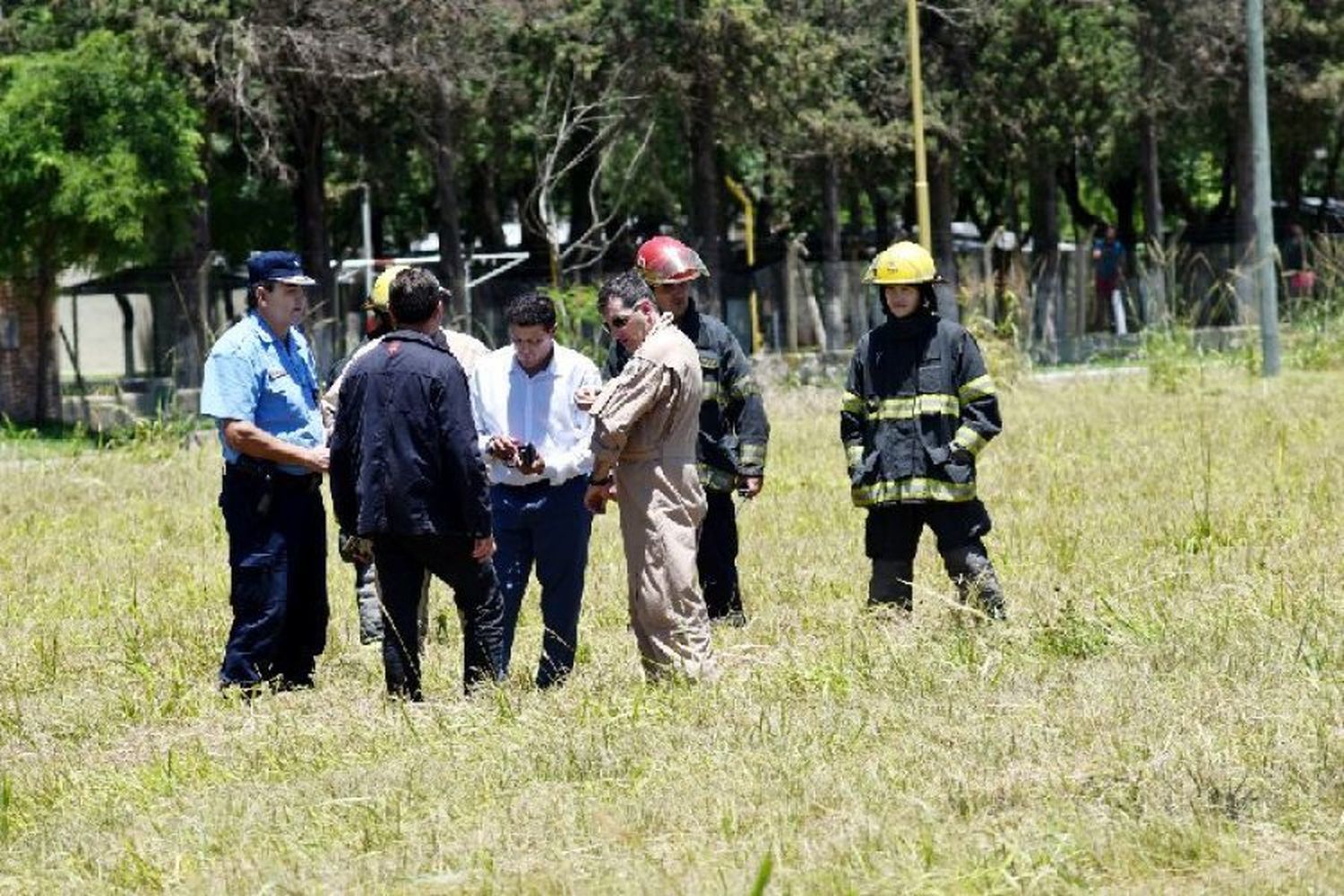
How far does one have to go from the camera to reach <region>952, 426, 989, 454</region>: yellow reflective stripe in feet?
33.4

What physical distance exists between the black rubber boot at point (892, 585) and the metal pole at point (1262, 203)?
16.7m

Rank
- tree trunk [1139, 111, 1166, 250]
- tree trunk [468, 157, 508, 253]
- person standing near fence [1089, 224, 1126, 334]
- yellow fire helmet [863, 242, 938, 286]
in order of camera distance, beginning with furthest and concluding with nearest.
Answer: person standing near fence [1089, 224, 1126, 334] < tree trunk [1139, 111, 1166, 250] < tree trunk [468, 157, 508, 253] < yellow fire helmet [863, 242, 938, 286]

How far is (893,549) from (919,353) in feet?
2.85

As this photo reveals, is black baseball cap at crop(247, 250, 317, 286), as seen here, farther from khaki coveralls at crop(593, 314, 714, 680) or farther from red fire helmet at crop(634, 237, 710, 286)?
khaki coveralls at crop(593, 314, 714, 680)

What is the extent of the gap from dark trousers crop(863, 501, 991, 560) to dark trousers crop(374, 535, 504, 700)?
76.8 inches

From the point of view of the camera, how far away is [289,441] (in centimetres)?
988

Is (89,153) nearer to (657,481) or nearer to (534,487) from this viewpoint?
(534,487)

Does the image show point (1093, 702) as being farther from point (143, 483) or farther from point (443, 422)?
point (143, 483)

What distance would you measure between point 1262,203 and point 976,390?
61.9 ft

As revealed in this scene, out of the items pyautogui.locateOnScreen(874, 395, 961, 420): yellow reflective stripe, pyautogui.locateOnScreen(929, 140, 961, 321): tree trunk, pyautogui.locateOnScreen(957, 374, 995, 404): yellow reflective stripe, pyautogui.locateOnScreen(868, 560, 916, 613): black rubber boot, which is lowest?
pyautogui.locateOnScreen(868, 560, 916, 613): black rubber boot

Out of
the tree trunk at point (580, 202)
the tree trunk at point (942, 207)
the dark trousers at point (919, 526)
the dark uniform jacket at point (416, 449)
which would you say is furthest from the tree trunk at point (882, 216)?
the dark uniform jacket at point (416, 449)

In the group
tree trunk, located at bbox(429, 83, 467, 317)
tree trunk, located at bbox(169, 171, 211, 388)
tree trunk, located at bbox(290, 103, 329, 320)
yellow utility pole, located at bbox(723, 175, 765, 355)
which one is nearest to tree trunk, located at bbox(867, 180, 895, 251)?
yellow utility pole, located at bbox(723, 175, 765, 355)

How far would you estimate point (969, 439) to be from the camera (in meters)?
10.2

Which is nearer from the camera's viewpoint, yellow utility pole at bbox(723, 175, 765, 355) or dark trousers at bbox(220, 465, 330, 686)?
dark trousers at bbox(220, 465, 330, 686)
